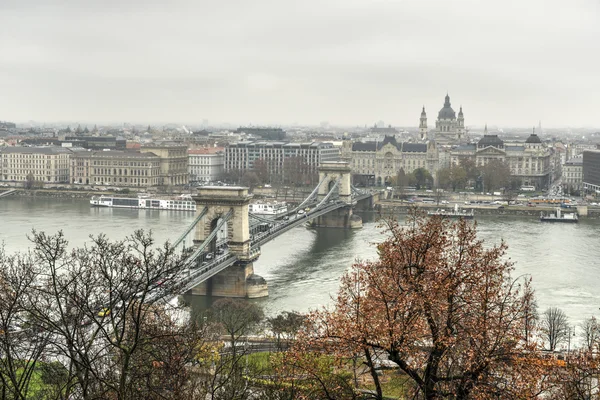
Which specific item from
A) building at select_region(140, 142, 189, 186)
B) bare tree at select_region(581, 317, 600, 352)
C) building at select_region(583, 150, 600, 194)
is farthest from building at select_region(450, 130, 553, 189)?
bare tree at select_region(581, 317, 600, 352)

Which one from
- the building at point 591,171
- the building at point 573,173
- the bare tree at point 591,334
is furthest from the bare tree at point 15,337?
the building at point 573,173

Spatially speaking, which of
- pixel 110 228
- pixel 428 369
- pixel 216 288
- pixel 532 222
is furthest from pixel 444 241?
pixel 532 222

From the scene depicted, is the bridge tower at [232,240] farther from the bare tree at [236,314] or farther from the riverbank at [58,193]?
the riverbank at [58,193]

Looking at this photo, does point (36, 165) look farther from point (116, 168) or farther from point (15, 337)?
point (15, 337)

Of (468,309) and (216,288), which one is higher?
(468,309)

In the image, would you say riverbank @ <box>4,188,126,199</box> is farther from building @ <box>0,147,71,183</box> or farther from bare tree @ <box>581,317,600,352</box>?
bare tree @ <box>581,317,600,352</box>

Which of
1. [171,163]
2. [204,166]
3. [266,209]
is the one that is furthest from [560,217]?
[204,166]

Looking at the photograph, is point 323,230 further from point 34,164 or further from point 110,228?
point 34,164
